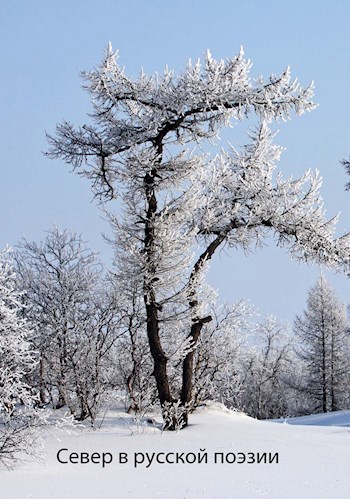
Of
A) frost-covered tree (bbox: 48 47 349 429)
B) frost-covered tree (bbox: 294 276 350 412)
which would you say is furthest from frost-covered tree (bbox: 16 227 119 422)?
frost-covered tree (bbox: 294 276 350 412)

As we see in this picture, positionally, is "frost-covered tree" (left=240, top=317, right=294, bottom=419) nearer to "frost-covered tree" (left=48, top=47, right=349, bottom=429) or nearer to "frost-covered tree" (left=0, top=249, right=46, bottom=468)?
"frost-covered tree" (left=48, top=47, right=349, bottom=429)

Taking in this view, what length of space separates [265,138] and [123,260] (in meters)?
4.79

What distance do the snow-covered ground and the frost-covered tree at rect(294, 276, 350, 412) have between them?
2273 centimetres

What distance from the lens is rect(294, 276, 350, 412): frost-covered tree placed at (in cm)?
3478

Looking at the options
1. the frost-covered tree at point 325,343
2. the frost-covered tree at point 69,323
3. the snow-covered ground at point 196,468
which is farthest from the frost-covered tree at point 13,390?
the frost-covered tree at point 325,343

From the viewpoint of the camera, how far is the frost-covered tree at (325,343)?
34781 mm

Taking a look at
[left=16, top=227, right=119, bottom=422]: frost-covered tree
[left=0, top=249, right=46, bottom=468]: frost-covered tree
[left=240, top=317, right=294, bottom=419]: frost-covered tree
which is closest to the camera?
[left=0, top=249, right=46, bottom=468]: frost-covered tree

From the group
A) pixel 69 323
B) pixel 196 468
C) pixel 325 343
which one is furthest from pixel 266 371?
pixel 196 468

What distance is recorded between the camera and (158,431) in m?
12.5

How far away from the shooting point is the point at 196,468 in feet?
29.2

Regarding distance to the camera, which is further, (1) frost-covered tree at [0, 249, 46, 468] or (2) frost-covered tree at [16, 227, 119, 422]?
(2) frost-covered tree at [16, 227, 119, 422]

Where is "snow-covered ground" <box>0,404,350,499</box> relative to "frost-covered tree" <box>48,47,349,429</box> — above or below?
below

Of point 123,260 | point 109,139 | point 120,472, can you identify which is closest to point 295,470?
point 120,472

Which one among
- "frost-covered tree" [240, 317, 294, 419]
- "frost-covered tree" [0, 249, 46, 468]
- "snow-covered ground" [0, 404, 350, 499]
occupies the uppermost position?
"frost-covered tree" [240, 317, 294, 419]
